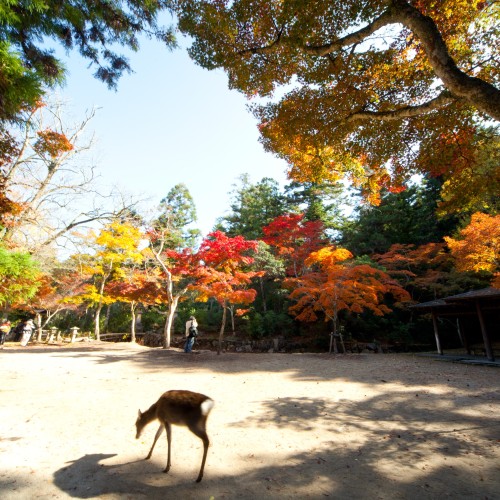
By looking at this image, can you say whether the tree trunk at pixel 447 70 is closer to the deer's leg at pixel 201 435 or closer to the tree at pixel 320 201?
the deer's leg at pixel 201 435

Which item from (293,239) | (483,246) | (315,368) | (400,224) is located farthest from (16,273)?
(400,224)

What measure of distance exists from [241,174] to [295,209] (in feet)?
25.1

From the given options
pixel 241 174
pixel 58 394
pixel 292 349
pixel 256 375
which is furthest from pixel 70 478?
pixel 241 174

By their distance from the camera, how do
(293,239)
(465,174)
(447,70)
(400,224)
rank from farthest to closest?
1. (400,224)
2. (293,239)
3. (465,174)
4. (447,70)

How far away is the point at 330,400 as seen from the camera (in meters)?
5.28

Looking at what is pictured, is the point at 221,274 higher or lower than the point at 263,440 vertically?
higher

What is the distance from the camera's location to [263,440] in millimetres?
3488

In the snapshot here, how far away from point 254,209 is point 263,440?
20117mm

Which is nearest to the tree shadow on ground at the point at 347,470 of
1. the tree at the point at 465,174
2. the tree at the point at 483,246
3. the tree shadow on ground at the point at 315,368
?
the tree shadow on ground at the point at 315,368

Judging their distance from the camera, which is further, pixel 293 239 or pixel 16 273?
pixel 293 239

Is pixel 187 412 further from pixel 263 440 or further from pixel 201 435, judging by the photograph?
pixel 263 440

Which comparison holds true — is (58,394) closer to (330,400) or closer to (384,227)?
(330,400)

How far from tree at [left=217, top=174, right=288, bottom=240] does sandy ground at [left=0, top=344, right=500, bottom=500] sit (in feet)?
52.4

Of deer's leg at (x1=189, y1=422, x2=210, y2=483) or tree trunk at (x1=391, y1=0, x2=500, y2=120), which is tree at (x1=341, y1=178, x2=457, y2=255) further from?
deer's leg at (x1=189, y1=422, x2=210, y2=483)
